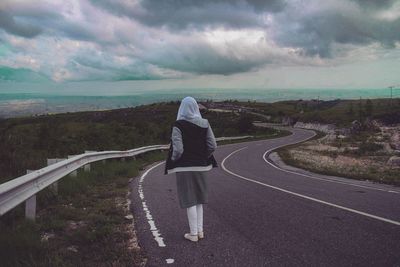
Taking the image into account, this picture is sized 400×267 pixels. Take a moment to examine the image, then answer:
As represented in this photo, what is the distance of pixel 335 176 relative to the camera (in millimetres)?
17062

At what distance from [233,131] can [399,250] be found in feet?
219

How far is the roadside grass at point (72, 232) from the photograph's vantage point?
17.4ft

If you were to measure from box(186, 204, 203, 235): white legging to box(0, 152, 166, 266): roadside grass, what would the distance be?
839 millimetres

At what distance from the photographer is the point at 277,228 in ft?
23.1

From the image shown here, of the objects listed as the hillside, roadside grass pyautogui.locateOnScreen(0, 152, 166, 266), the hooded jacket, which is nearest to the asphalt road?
roadside grass pyautogui.locateOnScreen(0, 152, 166, 266)

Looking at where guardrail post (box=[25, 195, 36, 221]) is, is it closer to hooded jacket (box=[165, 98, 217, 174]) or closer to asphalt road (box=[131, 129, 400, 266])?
asphalt road (box=[131, 129, 400, 266])

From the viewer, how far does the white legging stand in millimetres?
6410

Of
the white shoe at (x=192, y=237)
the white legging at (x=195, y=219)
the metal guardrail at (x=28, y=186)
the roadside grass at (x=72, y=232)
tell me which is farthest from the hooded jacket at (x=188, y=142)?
the metal guardrail at (x=28, y=186)

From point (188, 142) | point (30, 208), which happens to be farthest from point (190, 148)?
point (30, 208)

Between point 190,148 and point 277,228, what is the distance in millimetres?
1945

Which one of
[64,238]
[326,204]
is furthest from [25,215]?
[326,204]

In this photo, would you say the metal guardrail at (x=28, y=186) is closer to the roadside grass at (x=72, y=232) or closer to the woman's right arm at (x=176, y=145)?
the roadside grass at (x=72, y=232)

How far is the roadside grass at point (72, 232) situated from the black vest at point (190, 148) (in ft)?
4.38

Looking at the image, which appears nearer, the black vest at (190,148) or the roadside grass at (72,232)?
the roadside grass at (72,232)
